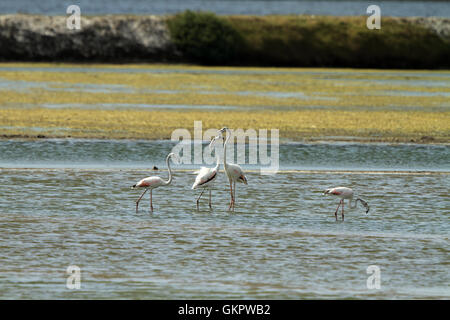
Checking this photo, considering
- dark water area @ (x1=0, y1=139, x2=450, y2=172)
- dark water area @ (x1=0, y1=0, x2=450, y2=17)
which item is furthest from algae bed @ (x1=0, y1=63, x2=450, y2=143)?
dark water area @ (x1=0, y1=0, x2=450, y2=17)

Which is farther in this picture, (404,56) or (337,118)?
(404,56)

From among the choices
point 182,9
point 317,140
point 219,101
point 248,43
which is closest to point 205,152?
point 317,140

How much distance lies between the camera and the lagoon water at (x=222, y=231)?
12.0m

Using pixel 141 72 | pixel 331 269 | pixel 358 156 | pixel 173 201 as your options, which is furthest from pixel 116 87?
pixel 331 269

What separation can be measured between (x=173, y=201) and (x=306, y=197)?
7.71 ft

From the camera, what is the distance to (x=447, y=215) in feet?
54.1

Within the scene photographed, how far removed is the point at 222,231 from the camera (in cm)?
1506

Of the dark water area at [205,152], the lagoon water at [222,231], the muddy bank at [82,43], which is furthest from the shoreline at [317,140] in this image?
the muddy bank at [82,43]

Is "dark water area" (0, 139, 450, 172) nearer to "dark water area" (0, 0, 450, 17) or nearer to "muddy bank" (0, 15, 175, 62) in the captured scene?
"muddy bank" (0, 15, 175, 62)

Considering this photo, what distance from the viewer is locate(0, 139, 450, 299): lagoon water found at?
11961mm
